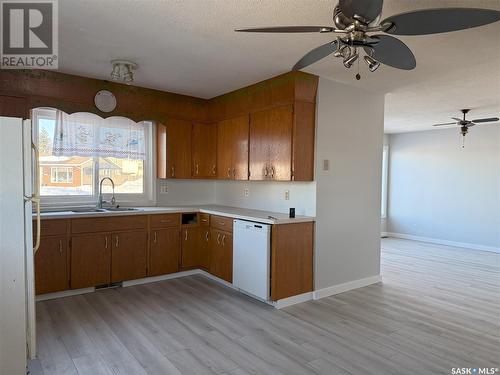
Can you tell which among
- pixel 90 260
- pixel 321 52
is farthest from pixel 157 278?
pixel 321 52

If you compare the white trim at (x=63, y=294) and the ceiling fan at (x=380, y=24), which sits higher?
the ceiling fan at (x=380, y=24)

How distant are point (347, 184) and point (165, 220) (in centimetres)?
231

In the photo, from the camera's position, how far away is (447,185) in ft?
23.2

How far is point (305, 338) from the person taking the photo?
9.35 feet

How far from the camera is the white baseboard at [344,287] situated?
3814mm

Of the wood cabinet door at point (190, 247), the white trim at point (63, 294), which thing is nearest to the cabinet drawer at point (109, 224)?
the wood cabinet door at point (190, 247)

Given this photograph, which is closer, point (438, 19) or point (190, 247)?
point (438, 19)

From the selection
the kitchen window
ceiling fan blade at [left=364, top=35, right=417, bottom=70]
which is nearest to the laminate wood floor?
the kitchen window

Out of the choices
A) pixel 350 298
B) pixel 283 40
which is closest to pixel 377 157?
pixel 350 298

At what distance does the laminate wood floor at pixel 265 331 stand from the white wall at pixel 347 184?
355mm

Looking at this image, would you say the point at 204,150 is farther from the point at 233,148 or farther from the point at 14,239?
the point at 14,239

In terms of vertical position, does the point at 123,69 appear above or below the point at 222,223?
above

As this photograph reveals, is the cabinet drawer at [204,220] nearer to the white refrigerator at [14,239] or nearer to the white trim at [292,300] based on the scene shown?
the white trim at [292,300]

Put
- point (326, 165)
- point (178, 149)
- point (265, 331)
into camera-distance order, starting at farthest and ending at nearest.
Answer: point (178, 149)
point (326, 165)
point (265, 331)
